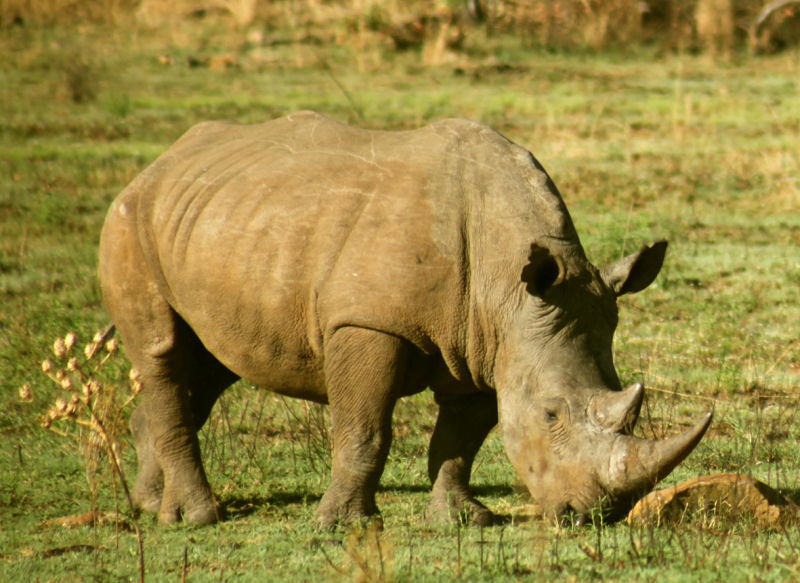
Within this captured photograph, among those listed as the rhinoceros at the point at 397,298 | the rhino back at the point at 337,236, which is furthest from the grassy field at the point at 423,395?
the rhino back at the point at 337,236

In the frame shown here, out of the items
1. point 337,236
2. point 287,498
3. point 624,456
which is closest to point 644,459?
point 624,456

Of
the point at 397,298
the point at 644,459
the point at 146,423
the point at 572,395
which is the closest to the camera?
the point at 644,459

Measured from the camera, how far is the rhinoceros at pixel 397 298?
5492mm

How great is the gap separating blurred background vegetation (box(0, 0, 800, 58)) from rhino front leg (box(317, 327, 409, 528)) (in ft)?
50.1

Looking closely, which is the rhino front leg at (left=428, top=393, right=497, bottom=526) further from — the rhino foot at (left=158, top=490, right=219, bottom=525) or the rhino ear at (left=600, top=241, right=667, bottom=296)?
the rhino foot at (left=158, top=490, right=219, bottom=525)

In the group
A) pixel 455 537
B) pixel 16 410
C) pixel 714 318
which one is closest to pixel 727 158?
pixel 714 318

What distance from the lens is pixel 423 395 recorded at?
8.88 metres

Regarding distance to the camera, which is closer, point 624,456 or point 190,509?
point 624,456

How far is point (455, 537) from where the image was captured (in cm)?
596

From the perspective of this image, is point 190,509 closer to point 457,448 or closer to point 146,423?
point 146,423

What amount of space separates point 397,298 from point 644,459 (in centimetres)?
119

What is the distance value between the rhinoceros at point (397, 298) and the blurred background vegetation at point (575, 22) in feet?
47.5

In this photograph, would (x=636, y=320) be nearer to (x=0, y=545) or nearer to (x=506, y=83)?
(x=0, y=545)

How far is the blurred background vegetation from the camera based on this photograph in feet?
69.0
